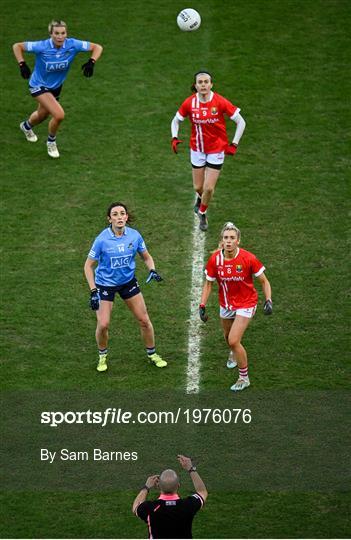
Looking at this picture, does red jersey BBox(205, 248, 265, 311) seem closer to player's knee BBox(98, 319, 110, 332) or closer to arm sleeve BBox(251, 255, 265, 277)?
arm sleeve BBox(251, 255, 265, 277)

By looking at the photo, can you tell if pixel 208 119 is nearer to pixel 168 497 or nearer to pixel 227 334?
pixel 227 334

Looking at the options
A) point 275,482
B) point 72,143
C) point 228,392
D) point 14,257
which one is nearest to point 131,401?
point 228,392

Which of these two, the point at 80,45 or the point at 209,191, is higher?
the point at 80,45

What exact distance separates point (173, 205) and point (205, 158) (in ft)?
3.90

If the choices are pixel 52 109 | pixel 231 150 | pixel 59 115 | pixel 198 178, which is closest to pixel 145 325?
pixel 231 150

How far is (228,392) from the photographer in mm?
13594

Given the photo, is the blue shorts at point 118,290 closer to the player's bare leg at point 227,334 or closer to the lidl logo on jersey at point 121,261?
the lidl logo on jersey at point 121,261

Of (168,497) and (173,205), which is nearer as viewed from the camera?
(168,497)

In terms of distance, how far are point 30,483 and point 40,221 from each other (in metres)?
5.70

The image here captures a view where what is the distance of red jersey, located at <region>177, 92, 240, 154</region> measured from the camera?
16.1 metres

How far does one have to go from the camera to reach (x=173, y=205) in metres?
17.4

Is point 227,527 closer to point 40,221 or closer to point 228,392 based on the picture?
point 228,392

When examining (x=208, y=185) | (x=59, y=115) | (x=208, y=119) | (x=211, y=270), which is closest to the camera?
(x=211, y=270)

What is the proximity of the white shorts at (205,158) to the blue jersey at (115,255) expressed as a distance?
3228 mm
